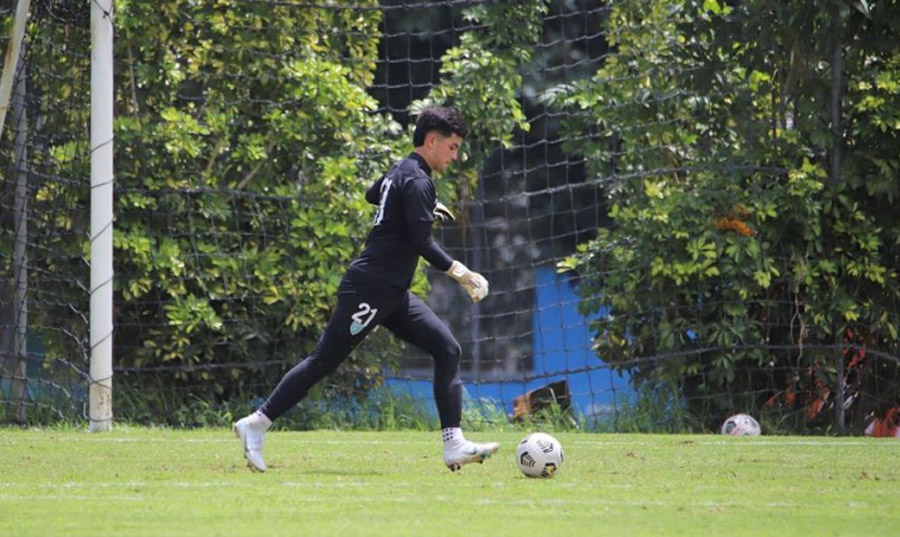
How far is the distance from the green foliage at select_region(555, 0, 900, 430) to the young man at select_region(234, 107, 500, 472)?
14.5 feet

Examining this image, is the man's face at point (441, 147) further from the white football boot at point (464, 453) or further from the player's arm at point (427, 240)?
the white football boot at point (464, 453)

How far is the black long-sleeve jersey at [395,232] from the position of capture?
26.3ft

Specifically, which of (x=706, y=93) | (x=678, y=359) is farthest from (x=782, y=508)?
(x=706, y=93)

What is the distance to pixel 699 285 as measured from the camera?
40.8ft

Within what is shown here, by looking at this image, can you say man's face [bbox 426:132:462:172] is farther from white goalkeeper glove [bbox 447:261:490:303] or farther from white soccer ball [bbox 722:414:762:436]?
white soccer ball [bbox 722:414:762:436]

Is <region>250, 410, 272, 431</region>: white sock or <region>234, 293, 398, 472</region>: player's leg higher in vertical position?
<region>234, 293, 398, 472</region>: player's leg

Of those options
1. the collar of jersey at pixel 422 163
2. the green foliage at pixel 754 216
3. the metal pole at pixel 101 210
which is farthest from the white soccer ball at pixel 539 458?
the green foliage at pixel 754 216

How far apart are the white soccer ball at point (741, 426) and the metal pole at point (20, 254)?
17.9 feet

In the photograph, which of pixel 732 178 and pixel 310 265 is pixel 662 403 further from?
pixel 310 265

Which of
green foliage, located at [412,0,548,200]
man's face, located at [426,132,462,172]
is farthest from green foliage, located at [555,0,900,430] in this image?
man's face, located at [426,132,462,172]

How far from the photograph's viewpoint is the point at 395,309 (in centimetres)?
821

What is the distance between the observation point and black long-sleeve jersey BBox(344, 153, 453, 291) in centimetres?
801

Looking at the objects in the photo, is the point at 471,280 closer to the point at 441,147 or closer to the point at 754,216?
the point at 441,147

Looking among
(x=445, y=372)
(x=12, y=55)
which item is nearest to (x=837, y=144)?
(x=445, y=372)
